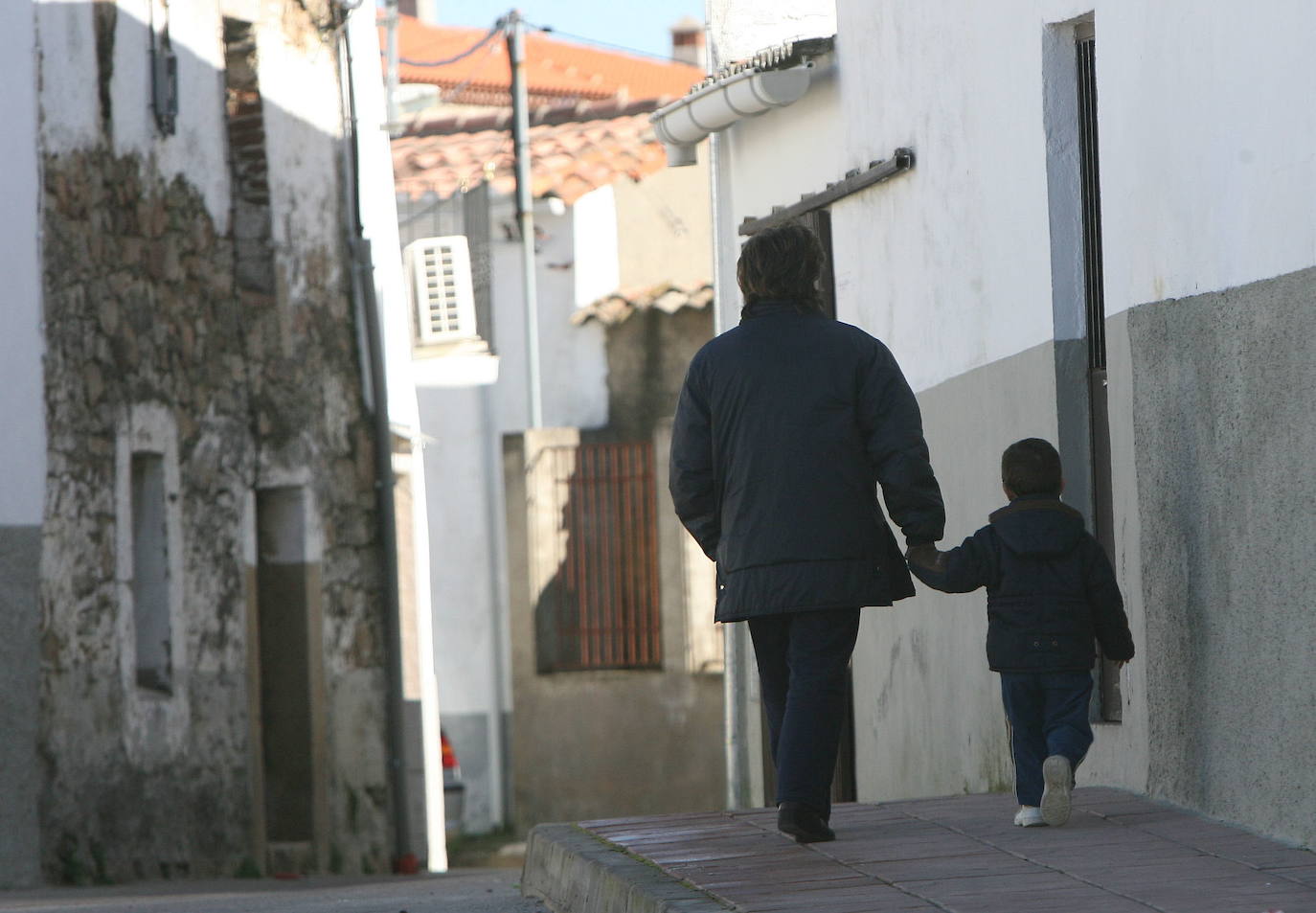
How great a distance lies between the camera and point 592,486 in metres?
18.4

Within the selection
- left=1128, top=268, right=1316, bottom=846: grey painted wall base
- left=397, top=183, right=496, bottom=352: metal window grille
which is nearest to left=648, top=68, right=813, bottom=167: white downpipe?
left=1128, top=268, right=1316, bottom=846: grey painted wall base

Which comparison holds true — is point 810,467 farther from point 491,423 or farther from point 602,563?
point 491,423

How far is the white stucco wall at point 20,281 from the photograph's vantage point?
958cm

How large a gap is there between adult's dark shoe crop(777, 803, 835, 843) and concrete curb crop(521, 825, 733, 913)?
0.37 metres

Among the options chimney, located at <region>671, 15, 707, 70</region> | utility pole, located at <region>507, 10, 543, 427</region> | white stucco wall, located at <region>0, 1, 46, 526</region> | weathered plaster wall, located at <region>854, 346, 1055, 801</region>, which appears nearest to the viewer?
weathered plaster wall, located at <region>854, 346, 1055, 801</region>

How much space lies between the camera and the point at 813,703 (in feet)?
17.8

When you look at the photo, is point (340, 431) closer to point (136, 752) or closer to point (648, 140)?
point (136, 752)

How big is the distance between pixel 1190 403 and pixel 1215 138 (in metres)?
0.69

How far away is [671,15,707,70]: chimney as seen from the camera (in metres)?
34.1

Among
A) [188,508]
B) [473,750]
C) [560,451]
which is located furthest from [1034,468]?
[473,750]

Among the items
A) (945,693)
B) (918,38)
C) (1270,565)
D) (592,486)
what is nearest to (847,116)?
(918,38)

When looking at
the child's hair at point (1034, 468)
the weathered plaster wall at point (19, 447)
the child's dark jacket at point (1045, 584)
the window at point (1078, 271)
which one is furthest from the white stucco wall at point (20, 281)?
the child's hair at point (1034, 468)

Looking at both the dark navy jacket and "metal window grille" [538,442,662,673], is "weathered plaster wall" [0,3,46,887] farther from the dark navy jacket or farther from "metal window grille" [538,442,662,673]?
"metal window grille" [538,442,662,673]

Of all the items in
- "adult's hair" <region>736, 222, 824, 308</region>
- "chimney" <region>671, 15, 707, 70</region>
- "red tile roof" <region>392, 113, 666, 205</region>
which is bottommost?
Answer: "adult's hair" <region>736, 222, 824, 308</region>
